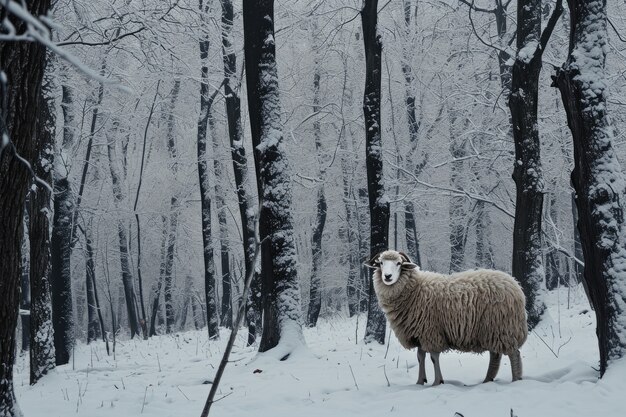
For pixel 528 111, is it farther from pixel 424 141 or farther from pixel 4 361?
pixel 424 141

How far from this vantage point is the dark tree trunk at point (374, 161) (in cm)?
1138

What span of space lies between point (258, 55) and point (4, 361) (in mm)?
6021

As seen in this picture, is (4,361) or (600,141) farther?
(600,141)

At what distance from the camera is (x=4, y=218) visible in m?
4.03

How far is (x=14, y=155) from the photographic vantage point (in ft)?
12.4

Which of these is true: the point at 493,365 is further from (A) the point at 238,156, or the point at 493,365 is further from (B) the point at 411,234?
(B) the point at 411,234

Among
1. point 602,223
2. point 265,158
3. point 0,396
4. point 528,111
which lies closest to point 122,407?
point 0,396

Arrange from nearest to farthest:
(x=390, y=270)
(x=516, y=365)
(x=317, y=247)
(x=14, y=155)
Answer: (x=14, y=155) < (x=516, y=365) < (x=390, y=270) < (x=317, y=247)

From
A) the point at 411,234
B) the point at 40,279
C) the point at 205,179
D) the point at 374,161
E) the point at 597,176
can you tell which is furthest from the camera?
the point at 411,234

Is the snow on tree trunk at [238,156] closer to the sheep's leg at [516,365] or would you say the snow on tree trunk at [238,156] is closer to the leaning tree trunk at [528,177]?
the leaning tree trunk at [528,177]

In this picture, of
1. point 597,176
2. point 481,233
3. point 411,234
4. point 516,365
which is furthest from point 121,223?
point 597,176

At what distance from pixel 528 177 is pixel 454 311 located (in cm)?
396

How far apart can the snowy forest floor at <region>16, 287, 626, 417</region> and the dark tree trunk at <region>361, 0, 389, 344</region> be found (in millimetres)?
1423

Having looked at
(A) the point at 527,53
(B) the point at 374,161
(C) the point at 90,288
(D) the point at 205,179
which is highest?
(A) the point at 527,53
